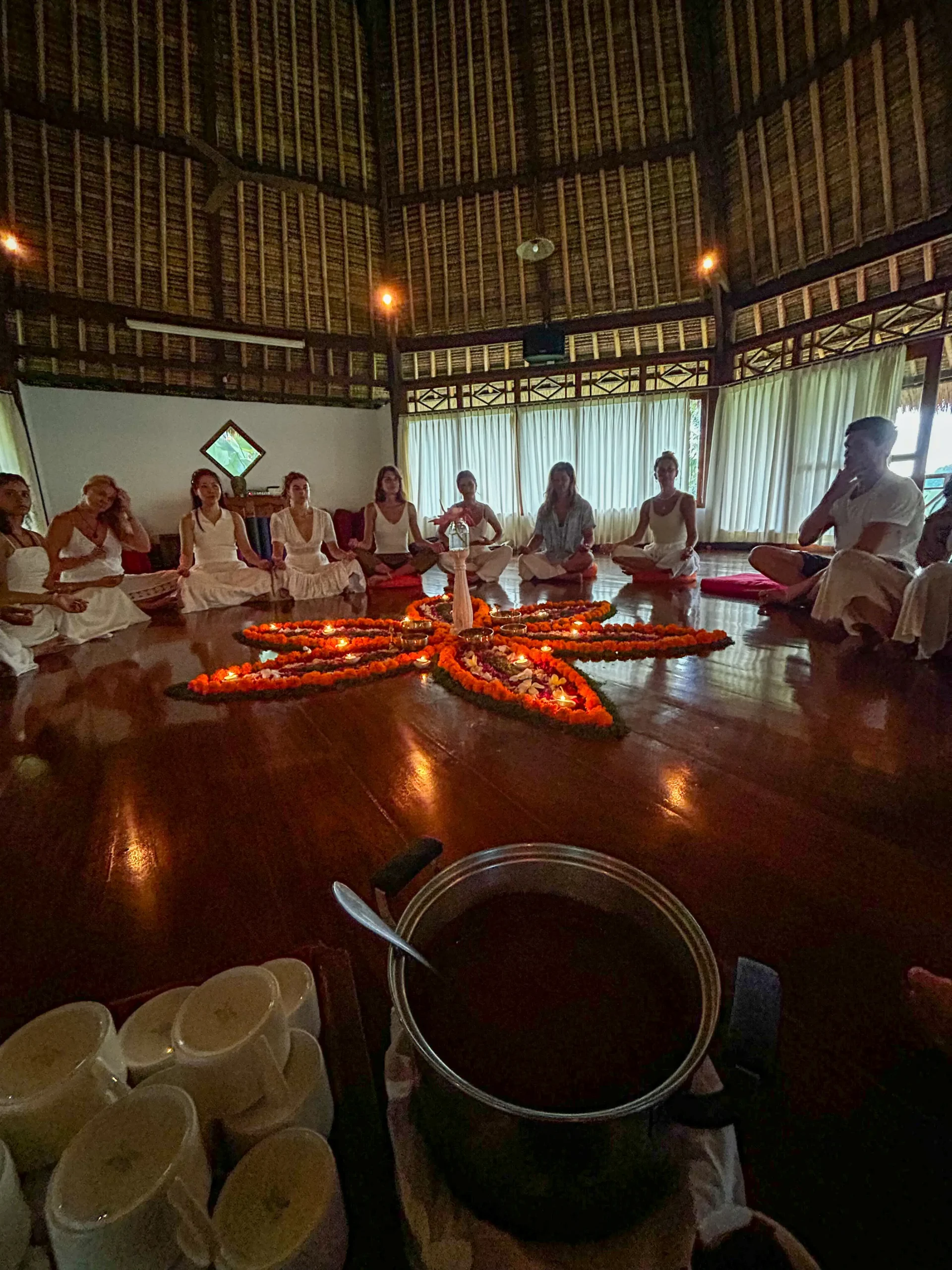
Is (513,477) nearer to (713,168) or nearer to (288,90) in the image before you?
(713,168)

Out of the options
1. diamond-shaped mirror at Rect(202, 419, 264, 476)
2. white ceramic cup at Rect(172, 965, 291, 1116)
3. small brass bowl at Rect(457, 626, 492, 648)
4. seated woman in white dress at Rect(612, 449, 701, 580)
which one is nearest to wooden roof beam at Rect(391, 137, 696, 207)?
diamond-shaped mirror at Rect(202, 419, 264, 476)

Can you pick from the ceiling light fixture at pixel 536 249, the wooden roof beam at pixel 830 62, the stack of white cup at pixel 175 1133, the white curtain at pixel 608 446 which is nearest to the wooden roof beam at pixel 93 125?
the ceiling light fixture at pixel 536 249

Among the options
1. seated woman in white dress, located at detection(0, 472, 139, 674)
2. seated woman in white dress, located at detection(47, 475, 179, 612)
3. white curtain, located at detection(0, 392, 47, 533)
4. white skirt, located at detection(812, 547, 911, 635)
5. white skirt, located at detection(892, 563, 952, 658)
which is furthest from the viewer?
white curtain, located at detection(0, 392, 47, 533)

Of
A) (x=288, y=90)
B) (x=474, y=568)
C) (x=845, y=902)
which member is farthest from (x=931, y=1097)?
(x=288, y=90)

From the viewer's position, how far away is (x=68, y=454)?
23.6 feet

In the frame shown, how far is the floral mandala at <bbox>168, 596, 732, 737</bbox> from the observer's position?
2270 mm

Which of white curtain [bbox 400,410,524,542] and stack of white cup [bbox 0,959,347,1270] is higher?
white curtain [bbox 400,410,524,542]

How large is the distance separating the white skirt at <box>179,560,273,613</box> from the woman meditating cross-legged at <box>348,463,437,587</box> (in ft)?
3.53

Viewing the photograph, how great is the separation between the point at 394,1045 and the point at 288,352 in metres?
9.83

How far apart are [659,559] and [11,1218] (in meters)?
5.48

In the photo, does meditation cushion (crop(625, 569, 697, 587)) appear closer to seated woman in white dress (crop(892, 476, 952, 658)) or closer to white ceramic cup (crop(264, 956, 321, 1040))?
seated woman in white dress (crop(892, 476, 952, 658))

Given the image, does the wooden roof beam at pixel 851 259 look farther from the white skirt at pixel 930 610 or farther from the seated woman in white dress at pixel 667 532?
the white skirt at pixel 930 610

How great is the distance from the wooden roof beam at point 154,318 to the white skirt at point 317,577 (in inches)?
194

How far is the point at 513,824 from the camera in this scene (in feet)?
4.56
